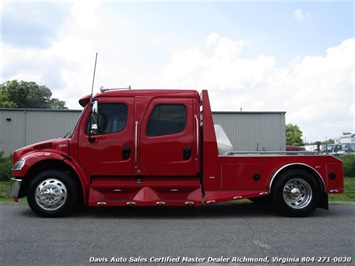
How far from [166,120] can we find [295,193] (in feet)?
10.1

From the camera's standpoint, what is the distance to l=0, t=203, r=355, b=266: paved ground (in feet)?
15.4

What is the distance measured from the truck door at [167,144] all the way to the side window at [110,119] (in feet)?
1.46

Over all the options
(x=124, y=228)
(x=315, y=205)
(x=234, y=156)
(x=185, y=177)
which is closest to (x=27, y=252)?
(x=124, y=228)

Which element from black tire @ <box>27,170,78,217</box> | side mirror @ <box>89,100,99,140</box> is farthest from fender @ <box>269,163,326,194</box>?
black tire @ <box>27,170,78,217</box>

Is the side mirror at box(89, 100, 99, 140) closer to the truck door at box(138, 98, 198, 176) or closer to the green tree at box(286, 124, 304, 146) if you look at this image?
the truck door at box(138, 98, 198, 176)

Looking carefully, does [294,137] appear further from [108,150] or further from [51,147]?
[51,147]

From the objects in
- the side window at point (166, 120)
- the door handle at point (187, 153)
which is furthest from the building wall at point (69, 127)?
the door handle at point (187, 153)

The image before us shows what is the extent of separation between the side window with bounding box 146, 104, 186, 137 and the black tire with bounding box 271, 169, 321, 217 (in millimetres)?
2344

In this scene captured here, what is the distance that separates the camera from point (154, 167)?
7293mm

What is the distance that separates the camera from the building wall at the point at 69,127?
1169 inches

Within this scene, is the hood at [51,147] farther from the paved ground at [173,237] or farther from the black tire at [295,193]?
the black tire at [295,193]

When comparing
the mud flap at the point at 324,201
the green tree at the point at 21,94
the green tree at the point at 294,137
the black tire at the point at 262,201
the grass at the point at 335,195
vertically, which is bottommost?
the grass at the point at 335,195

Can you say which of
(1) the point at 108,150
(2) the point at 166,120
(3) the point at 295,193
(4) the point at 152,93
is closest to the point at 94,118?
(1) the point at 108,150

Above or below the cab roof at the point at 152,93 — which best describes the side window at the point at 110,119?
below
